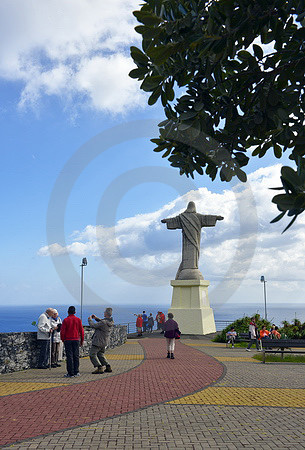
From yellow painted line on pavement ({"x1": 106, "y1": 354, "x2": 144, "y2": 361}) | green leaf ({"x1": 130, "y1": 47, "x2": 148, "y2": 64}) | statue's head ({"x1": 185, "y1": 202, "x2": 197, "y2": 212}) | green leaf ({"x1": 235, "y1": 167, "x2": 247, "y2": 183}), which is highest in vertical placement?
statue's head ({"x1": 185, "y1": 202, "x2": 197, "y2": 212})

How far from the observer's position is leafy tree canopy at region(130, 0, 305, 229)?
12.5 feet

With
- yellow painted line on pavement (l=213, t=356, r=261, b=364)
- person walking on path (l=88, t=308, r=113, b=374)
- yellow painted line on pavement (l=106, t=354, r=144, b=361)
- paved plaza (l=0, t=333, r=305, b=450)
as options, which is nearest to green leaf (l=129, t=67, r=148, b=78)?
paved plaza (l=0, t=333, r=305, b=450)

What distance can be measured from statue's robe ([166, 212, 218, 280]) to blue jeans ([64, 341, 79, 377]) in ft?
58.8

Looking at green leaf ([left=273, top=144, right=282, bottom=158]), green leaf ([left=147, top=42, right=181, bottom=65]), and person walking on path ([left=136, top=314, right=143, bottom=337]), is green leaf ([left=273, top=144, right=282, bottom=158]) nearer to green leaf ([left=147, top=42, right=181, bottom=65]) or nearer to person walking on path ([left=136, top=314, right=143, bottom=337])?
green leaf ([left=147, top=42, right=181, bottom=65])

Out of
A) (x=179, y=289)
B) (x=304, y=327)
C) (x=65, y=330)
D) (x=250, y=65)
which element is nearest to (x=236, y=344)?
(x=304, y=327)

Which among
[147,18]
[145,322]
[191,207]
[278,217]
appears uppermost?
[191,207]

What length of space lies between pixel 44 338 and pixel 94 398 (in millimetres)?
4516

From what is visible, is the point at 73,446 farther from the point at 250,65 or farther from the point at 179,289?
the point at 179,289

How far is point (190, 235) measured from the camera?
28.7 metres

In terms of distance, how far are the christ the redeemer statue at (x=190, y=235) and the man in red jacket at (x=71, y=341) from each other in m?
17.3

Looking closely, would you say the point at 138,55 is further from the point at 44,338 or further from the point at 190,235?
the point at 190,235

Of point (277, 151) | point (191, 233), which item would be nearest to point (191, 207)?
point (191, 233)

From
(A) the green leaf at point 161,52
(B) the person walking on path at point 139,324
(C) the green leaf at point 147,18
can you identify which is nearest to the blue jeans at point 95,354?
(A) the green leaf at point 161,52

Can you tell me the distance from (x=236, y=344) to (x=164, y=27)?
1987 cm
